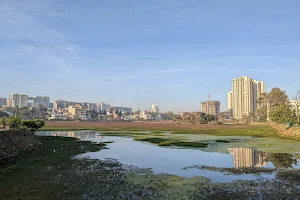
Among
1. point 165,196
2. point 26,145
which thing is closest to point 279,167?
point 165,196

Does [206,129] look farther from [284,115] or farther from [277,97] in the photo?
[277,97]

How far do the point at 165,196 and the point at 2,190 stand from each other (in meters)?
7.41

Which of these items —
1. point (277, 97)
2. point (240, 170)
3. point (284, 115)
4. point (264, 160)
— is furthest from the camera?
point (277, 97)

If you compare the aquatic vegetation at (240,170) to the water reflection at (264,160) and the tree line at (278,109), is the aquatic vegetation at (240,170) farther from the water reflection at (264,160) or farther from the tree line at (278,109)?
the tree line at (278,109)

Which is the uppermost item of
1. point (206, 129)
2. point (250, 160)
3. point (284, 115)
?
point (284, 115)

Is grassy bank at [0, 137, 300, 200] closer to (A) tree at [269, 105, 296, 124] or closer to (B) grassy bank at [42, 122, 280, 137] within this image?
(B) grassy bank at [42, 122, 280, 137]

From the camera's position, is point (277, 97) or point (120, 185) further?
point (277, 97)

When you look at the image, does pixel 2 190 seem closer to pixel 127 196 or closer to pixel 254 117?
pixel 127 196

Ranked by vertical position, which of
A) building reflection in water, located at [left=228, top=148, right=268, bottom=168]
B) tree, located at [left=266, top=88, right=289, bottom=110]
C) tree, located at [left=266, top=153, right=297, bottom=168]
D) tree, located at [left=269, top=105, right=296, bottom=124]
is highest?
tree, located at [left=266, top=88, right=289, bottom=110]

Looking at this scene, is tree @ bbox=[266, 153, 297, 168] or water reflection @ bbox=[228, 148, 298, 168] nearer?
tree @ bbox=[266, 153, 297, 168]

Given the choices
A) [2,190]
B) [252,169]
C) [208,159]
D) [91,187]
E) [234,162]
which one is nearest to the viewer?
[2,190]

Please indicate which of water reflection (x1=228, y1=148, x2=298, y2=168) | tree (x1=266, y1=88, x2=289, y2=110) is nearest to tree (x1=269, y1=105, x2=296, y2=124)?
tree (x1=266, y1=88, x2=289, y2=110)

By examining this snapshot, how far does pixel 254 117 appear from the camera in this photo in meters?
140

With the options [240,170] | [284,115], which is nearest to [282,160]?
[240,170]
